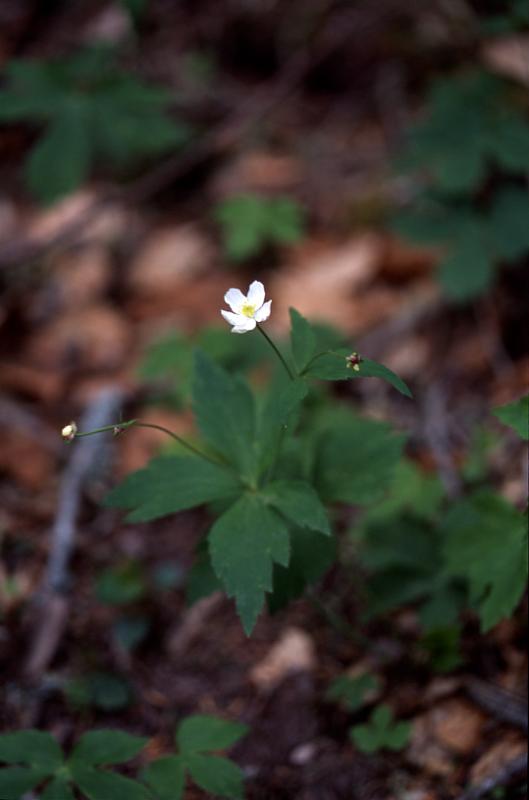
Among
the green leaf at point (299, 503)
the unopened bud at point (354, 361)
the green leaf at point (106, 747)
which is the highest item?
the unopened bud at point (354, 361)

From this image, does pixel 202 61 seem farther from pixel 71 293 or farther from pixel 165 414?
pixel 165 414

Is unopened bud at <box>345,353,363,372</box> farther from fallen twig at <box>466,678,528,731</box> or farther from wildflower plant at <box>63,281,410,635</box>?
fallen twig at <box>466,678,528,731</box>

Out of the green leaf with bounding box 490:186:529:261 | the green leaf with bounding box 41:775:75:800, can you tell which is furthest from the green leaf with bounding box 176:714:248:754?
the green leaf with bounding box 490:186:529:261

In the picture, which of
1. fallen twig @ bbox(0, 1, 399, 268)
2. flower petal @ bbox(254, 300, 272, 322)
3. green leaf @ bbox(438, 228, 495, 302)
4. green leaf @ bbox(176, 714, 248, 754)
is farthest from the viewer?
fallen twig @ bbox(0, 1, 399, 268)

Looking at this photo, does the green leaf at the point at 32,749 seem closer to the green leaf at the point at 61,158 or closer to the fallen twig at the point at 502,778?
the fallen twig at the point at 502,778

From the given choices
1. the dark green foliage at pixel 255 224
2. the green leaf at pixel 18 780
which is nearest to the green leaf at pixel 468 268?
the dark green foliage at pixel 255 224

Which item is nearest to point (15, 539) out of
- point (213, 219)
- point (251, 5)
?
point (213, 219)
